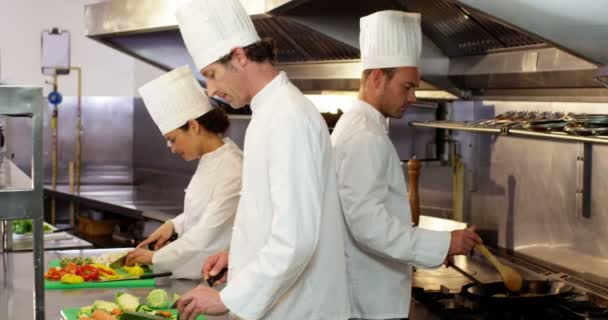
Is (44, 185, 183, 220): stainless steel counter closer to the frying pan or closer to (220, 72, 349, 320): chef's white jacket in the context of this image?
the frying pan

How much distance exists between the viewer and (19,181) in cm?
420

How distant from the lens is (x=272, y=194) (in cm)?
215

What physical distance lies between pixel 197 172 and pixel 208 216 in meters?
0.21

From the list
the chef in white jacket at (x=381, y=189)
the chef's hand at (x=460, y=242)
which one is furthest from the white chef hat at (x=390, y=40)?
the chef's hand at (x=460, y=242)

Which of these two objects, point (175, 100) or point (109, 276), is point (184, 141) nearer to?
point (175, 100)

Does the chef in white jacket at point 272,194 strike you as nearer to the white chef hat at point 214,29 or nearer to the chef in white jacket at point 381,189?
the white chef hat at point 214,29

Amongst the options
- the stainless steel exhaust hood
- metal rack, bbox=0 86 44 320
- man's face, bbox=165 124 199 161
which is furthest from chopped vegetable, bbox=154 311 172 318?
the stainless steel exhaust hood

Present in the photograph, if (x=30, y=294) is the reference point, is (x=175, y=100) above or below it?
above

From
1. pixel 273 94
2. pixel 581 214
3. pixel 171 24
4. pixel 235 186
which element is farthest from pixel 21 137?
pixel 273 94

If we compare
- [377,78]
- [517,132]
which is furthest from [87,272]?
[517,132]

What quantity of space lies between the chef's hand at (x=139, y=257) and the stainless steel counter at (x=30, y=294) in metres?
0.10

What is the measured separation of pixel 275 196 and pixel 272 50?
39 centimetres

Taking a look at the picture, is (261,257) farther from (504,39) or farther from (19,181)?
(19,181)

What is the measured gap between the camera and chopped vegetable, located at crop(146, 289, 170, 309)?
2811 millimetres
